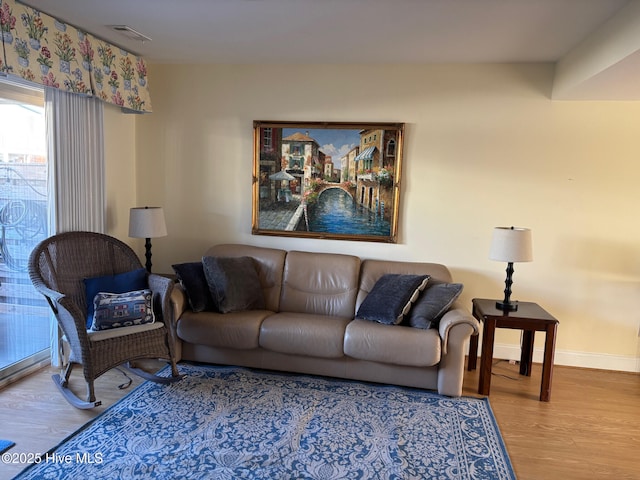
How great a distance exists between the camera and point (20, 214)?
3.31 meters

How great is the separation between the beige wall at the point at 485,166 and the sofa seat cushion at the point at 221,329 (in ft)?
3.43

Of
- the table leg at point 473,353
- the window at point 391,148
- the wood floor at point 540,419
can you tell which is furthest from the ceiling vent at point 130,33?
the table leg at point 473,353

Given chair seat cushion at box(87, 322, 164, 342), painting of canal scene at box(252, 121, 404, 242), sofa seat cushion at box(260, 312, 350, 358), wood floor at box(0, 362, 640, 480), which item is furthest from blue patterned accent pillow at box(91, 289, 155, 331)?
painting of canal scene at box(252, 121, 404, 242)

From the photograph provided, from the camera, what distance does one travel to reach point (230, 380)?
338 cm

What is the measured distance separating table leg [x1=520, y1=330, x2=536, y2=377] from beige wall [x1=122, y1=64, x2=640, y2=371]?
0.30 metres

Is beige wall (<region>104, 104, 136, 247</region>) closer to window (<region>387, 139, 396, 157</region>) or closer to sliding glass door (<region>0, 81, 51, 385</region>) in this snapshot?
sliding glass door (<region>0, 81, 51, 385</region>)

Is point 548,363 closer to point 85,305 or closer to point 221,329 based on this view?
point 221,329

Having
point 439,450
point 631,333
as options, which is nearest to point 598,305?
point 631,333

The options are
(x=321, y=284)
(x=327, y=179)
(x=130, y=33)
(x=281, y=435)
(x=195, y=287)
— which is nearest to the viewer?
(x=281, y=435)

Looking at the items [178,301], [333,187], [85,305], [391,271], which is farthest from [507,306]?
A: [85,305]

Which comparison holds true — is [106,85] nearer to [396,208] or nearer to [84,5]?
[84,5]

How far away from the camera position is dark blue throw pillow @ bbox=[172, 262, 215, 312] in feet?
11.8

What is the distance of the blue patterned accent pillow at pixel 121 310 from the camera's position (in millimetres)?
3096

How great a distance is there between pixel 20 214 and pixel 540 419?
151 inches
